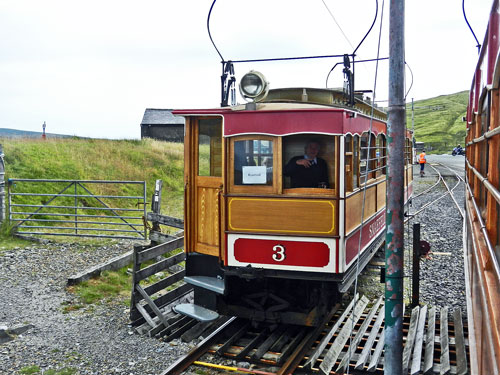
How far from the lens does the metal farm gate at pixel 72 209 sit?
1282 centimetres

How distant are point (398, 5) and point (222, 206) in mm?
3702

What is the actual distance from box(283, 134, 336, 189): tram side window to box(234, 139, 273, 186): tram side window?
21 centimetres

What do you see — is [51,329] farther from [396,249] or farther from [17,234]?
[17,234]

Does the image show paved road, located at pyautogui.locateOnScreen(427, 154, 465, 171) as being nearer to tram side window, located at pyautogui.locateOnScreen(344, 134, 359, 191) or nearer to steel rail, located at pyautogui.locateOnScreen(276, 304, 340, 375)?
tram side window, located at pyautogui.locateOnScreen(344, 134, 359, 191)

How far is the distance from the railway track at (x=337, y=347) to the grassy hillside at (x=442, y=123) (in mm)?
84450

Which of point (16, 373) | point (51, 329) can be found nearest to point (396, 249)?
point (16, 373)

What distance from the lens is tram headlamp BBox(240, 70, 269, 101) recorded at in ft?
22.8

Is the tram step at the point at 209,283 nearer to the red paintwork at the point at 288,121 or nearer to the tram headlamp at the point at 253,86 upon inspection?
the red paintwork at the point at 288,121

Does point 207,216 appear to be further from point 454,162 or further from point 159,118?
point 454,162

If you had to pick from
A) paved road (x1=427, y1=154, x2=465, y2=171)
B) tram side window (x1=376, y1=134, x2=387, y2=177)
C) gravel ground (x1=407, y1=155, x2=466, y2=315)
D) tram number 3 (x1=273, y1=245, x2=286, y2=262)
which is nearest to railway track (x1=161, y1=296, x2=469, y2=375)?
gravel ground (x1=407, y1=155, x2=466, y2=315)

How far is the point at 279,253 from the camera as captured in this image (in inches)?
261

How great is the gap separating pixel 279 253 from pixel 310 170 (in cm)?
111

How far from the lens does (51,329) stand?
24.0ft

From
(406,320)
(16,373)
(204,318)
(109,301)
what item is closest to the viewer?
(16,373)
